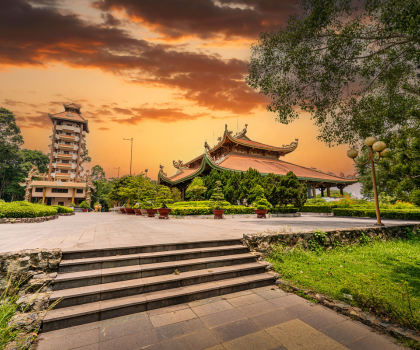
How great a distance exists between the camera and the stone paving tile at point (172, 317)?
8.85 ft

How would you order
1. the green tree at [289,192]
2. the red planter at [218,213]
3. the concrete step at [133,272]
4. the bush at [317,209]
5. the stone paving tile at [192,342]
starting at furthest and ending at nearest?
1. the bush at [317,209]
2. the green tree at [289,192]
3. the red planter at [218,213]
4. the concrete step at [133,272]
5. the stone paving tile at [192,342]

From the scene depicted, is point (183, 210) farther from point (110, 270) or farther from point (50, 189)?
point (50, 189)

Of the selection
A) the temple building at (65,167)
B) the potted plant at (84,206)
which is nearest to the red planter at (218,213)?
the potted plant at (84,206)

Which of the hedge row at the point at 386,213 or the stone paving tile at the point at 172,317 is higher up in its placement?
the hedge row at the point at 386,213

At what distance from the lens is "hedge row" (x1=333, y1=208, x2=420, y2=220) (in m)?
Answer: 11.1

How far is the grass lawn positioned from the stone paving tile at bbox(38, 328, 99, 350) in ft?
10.1

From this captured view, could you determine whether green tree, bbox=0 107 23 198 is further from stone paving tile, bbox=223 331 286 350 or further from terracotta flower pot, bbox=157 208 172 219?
stone paving tile, bbox=223 331 286 350

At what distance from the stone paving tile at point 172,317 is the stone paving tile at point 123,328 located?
88mm

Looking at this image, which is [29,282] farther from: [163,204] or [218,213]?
A: [163,204]

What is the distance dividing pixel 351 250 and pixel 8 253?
7.12m

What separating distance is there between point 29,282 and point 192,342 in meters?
2.53

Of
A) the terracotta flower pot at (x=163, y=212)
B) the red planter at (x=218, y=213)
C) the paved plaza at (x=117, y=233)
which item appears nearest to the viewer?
the paved plaza at (x=117, y=233)

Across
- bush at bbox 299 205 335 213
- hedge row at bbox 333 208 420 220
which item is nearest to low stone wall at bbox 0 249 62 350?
hedge row at bbox 333 208 420 220

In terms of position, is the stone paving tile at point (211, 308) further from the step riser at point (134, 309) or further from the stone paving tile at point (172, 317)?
the step riser at point (134, 309)
